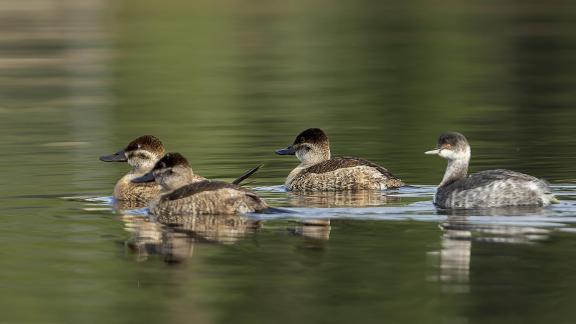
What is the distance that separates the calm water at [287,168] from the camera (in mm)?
10695

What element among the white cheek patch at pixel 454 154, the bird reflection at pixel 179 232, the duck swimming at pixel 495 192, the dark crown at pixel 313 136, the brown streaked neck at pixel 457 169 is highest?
the dark crown at pixel 313 136

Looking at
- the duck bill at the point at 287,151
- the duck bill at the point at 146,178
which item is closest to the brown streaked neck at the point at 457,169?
the duck bill at the point at 146,178

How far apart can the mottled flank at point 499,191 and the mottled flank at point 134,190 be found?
3.66 meters

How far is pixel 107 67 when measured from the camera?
3791 cm

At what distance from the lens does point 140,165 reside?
1703cm

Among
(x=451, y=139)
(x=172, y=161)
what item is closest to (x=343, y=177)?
(x=451, y=139)

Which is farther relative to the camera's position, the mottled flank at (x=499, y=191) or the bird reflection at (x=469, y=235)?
the mottled flank at (x=499, y=191)

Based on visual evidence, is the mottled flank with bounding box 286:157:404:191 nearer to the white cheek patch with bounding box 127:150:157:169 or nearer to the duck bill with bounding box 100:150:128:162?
the white cheek patch with bounding box 127:150:157:169

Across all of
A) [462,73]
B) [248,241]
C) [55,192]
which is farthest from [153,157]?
[462,73]

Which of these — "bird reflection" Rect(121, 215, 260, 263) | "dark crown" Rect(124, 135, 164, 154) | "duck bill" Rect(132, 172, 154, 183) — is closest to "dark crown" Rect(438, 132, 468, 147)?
"bird reflection" Rect(121, 215, 260, 263)

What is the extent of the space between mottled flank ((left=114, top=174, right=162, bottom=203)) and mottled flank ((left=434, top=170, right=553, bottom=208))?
12.0 feet

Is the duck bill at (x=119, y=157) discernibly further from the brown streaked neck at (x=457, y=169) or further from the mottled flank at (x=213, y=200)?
the brown streaked neck at (x=457, y=169)

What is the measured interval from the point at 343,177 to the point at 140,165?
2.43m

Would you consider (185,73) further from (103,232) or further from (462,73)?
(103,232)
